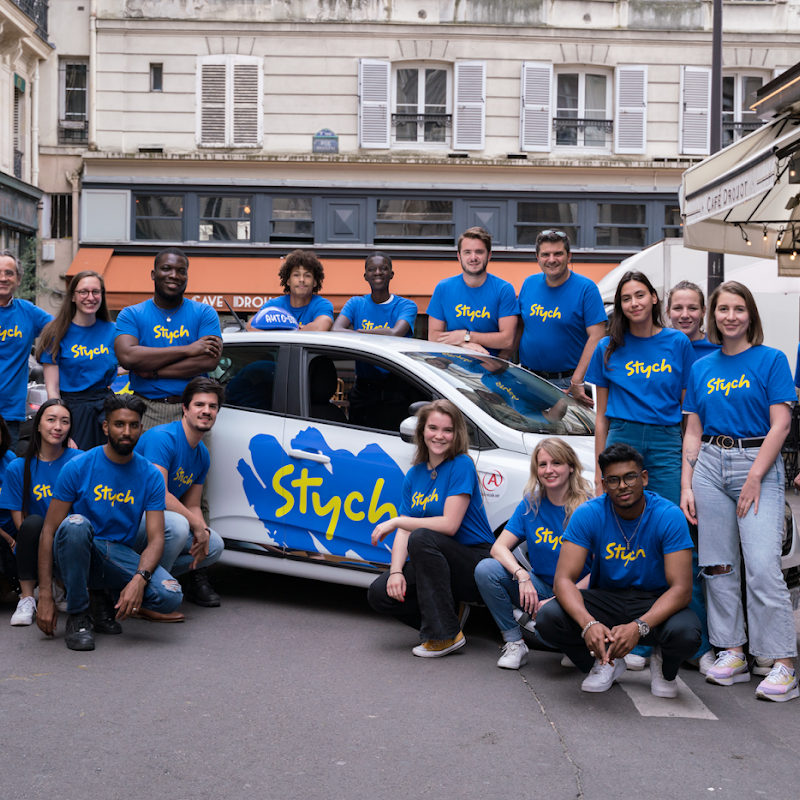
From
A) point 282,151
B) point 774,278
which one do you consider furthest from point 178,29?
point 774,278

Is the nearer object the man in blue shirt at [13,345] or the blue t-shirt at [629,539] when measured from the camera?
the blue t-shirt at [629,539]

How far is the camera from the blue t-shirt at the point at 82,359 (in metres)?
6.27

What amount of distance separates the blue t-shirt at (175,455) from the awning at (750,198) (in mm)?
4088

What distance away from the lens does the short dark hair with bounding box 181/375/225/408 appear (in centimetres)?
583

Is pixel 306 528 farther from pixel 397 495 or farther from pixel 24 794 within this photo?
pixel 24 794

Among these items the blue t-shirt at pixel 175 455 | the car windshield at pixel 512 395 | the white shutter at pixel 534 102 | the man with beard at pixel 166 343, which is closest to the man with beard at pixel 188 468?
the blue t-shirt at pixel 175 455

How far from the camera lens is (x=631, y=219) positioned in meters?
22.7

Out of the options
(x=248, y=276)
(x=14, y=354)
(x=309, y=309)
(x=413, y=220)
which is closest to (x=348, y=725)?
(x=14, y=354)

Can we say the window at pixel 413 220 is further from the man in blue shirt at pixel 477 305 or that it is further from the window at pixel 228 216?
the man in blue shirt at pixel 477 305

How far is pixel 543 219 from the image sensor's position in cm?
2247

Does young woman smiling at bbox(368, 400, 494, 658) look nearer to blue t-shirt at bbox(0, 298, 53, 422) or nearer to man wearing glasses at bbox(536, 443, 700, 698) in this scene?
man wearing glasses at bbox(536, 443, 700, 698)

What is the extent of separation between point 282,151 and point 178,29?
11.7 ft

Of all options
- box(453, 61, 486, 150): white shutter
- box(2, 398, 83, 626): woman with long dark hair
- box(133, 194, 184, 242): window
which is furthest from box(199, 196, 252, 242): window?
box(2, 398, 83, 626): woman with long dark hair

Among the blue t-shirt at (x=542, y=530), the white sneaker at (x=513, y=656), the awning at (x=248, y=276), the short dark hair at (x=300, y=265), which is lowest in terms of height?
the white sneaker at (x=513, y=656)
